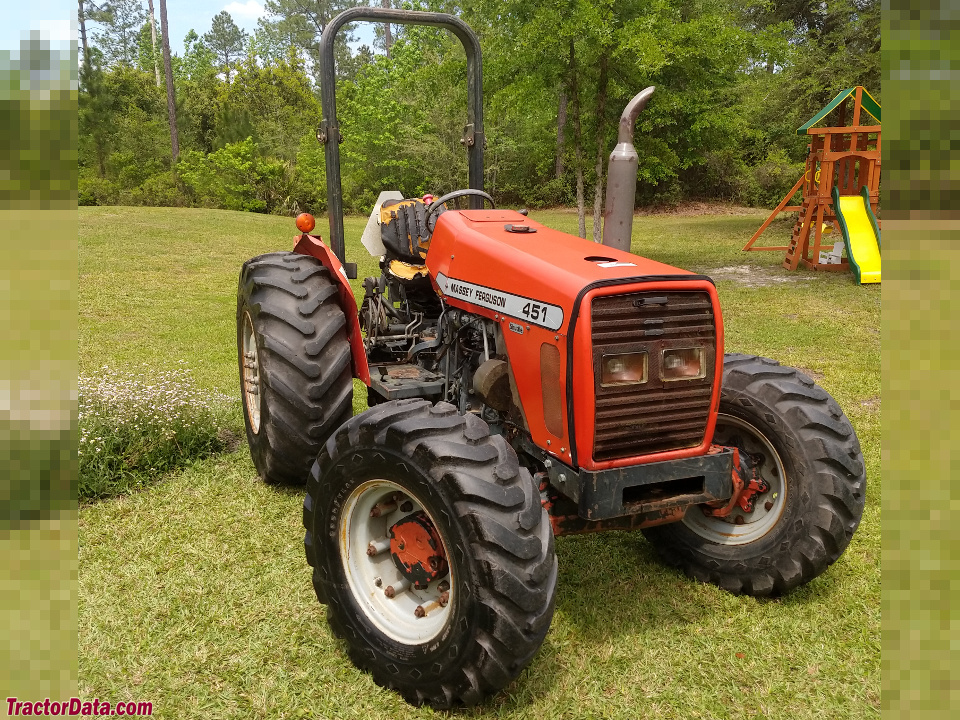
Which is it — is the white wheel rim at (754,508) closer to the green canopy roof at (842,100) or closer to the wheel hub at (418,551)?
the wheel hub at (418,551)

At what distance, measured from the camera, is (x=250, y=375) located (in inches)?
180

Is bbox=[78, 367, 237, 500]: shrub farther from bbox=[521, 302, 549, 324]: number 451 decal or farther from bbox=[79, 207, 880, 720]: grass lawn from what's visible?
bbox=[521, 302, 549, 324]: number 451 decal

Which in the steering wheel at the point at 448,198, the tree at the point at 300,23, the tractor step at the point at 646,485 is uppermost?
the tree at the point at 300,23

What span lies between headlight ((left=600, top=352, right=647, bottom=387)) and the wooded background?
3526mm

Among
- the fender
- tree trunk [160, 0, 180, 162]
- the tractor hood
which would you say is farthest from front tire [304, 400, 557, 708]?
tree trunk [160, 0, 180, 162]

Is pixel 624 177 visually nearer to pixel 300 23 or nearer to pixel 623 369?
pixel 623 369

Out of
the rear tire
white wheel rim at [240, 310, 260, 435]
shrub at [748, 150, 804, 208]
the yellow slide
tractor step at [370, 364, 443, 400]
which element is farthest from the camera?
shrub at [748, 150, 804, 208]

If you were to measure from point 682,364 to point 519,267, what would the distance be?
740 millimetres

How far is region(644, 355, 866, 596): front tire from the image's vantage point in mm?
3031

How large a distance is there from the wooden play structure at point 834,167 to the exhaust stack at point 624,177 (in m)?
10.9

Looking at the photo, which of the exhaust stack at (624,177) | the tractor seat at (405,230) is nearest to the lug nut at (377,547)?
the exhaust stack at (624,177)

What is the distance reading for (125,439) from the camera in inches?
171

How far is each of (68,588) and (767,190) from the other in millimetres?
29535

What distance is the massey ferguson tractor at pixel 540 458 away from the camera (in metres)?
2.38
